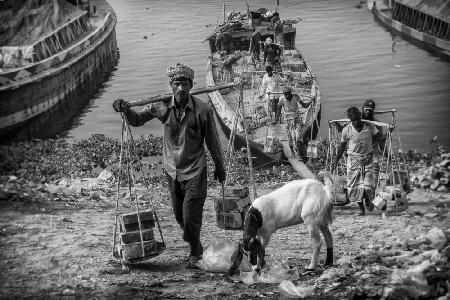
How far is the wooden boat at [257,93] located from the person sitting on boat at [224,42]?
71 centimetres

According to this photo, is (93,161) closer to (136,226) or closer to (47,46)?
(136,226)

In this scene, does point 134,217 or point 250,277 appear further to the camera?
point 134,217

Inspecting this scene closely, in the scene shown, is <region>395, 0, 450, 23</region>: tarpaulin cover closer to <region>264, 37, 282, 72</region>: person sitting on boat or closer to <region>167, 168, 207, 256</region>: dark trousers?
<region>264, 37, 282, 72</region>: person sitting on boat

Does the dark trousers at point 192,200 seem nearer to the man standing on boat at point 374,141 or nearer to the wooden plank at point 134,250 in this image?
the wooden plank at point 134,250

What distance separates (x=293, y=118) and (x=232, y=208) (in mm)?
7631

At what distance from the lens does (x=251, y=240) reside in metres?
7.27

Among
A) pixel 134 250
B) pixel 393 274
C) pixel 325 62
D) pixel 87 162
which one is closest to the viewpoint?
pixel 393 274

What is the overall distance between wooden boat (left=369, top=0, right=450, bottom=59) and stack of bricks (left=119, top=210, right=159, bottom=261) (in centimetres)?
3074

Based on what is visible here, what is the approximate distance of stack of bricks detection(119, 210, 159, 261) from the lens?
24.0 feet

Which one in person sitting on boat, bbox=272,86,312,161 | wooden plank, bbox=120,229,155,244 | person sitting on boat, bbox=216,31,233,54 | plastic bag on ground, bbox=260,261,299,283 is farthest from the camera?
person sitting on boat, bbox=216,31,233,54

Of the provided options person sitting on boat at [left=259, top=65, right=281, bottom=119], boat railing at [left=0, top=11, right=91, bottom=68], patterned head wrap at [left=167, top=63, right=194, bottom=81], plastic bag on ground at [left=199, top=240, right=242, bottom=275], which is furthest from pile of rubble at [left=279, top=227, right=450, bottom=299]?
boat railing at [left=0, top=11, right=91, bottom=68]

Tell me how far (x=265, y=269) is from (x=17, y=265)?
9.30 ft

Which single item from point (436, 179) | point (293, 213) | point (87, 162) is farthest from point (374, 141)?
point (87, 162)

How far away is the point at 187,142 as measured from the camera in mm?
7379
